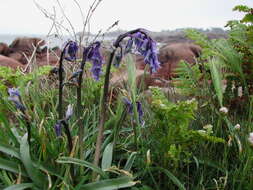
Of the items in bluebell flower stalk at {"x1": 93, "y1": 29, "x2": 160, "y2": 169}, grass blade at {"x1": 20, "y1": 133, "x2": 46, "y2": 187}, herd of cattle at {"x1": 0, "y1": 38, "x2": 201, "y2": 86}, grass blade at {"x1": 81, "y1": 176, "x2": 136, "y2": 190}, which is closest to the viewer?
bluebell flower stalk at {"x1": 93, "y1": 29, "x2": 160, "y2": 169}

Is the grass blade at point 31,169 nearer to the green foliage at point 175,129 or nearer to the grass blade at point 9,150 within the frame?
the grass blade at point 9,150

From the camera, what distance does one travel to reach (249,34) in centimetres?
291

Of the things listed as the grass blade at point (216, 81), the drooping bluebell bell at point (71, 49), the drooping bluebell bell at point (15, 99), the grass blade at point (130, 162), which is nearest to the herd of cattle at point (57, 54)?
the grass blade at point (216, 81)

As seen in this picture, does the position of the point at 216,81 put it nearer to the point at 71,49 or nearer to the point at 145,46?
the point at 145,46

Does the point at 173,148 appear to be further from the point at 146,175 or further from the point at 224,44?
the point at 224,44

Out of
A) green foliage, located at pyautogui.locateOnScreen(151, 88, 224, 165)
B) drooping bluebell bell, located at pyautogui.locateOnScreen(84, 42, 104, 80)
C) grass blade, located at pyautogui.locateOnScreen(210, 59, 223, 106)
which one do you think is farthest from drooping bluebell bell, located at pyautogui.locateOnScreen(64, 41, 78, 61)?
grass blade, located at pyautogui.locateOnScreen(210, 59, 223, 106)

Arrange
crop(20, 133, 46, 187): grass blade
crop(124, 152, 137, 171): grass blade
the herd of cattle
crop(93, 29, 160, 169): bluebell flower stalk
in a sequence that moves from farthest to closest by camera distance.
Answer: the herd of cattle → crop(124, 152, 137, 171): grass blade → crop(20, 133, 46, 187): grass blade → crop(93, 29, 160, 169): bluebell flower stalk

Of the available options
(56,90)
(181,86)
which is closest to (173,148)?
(181,86)

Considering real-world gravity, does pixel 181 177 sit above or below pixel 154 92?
below

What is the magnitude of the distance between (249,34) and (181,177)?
4.89 ft

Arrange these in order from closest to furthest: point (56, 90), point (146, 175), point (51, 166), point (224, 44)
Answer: point (51, 166)
point (146, 175)
point (224, 44)
point (56, 90)

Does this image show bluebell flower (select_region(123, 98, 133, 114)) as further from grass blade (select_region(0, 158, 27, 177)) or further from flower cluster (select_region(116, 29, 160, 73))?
grass blade (select_region(0, 158, 27, 177))

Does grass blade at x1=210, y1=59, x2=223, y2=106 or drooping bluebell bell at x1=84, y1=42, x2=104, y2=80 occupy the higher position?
drooping bluebell bell at x1=84, y1=42, x2=104, y2=80

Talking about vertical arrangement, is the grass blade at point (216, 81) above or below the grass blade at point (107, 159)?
above
